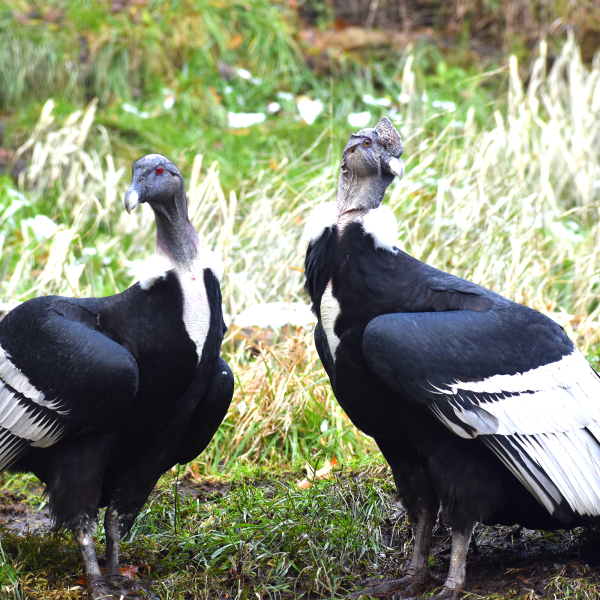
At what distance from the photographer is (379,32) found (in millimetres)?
10023

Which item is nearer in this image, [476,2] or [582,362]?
[582,362]

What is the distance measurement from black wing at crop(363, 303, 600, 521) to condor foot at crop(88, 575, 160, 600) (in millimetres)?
1276

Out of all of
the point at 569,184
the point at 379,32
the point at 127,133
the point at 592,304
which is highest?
the point at 379,32

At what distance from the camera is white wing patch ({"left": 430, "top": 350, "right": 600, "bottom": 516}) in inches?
111

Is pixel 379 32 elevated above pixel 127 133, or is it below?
above

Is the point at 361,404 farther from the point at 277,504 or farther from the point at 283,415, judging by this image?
the point at 283,415

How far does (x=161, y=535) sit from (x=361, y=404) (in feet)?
4.02

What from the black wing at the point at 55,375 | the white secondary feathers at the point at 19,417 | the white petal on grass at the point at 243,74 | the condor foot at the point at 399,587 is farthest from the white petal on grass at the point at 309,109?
the condor foot at the point at 399,587

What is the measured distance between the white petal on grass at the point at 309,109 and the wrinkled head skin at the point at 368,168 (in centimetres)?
452

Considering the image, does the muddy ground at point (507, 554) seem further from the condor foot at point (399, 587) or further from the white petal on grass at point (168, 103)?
the white petal on grass at point (168, 103)

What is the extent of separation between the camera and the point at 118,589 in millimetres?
3062

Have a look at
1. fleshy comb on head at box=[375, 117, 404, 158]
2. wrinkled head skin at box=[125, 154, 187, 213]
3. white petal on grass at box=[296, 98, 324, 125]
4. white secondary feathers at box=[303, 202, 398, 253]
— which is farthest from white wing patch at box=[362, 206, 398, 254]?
white petal on grass at box=[296, 98, 324, 125]

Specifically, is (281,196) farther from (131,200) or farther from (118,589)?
(118,589)

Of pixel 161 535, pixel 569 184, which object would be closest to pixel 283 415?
pixel 161 535
